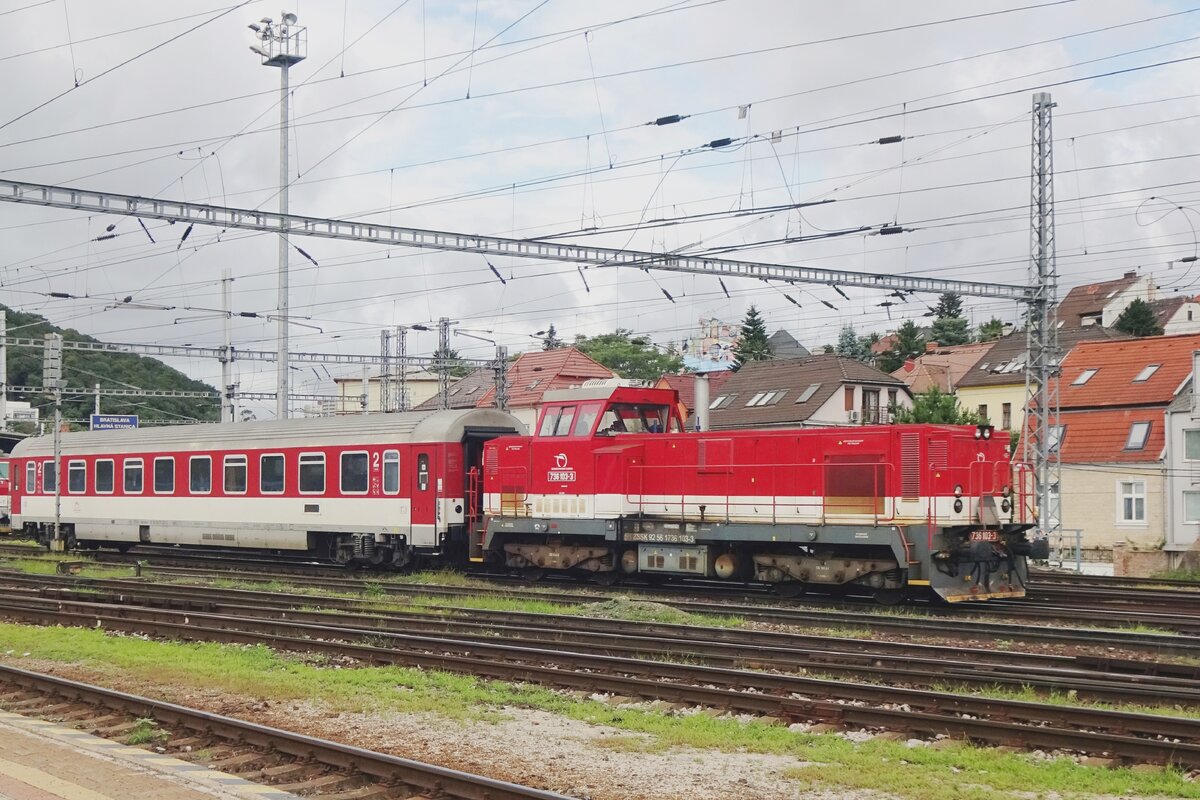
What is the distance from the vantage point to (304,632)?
1569 centimetres

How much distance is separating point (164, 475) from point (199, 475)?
4.71 feet

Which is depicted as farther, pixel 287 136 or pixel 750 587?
pixel 287 136

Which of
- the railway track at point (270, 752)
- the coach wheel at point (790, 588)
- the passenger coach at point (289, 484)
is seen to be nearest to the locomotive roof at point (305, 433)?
the passenger coach at point (289, 484)

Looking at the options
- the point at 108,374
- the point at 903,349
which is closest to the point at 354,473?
the point at 108,374

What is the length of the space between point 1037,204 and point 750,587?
524 inches

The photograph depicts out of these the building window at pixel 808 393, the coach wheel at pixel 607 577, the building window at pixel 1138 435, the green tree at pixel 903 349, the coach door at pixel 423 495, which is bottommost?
the coach wheel at pixel 607 577

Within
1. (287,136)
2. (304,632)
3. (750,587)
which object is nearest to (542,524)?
(750,587)

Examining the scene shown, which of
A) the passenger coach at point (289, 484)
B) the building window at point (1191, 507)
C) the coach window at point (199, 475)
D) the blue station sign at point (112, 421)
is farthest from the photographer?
the blue station sign at point (112, 421)

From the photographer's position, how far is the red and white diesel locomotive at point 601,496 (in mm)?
17938

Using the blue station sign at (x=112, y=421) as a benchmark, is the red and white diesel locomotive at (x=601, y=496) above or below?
below

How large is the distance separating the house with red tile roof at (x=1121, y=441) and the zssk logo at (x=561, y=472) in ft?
73.9

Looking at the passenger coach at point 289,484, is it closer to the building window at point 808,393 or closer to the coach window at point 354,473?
the coach window at point 354,473

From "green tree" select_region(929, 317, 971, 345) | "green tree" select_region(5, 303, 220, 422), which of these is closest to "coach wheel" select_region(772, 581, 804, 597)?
"green tree" select_region(5, 303, 220, 422)

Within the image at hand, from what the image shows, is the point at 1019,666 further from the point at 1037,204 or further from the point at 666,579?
the point at 1037,204
